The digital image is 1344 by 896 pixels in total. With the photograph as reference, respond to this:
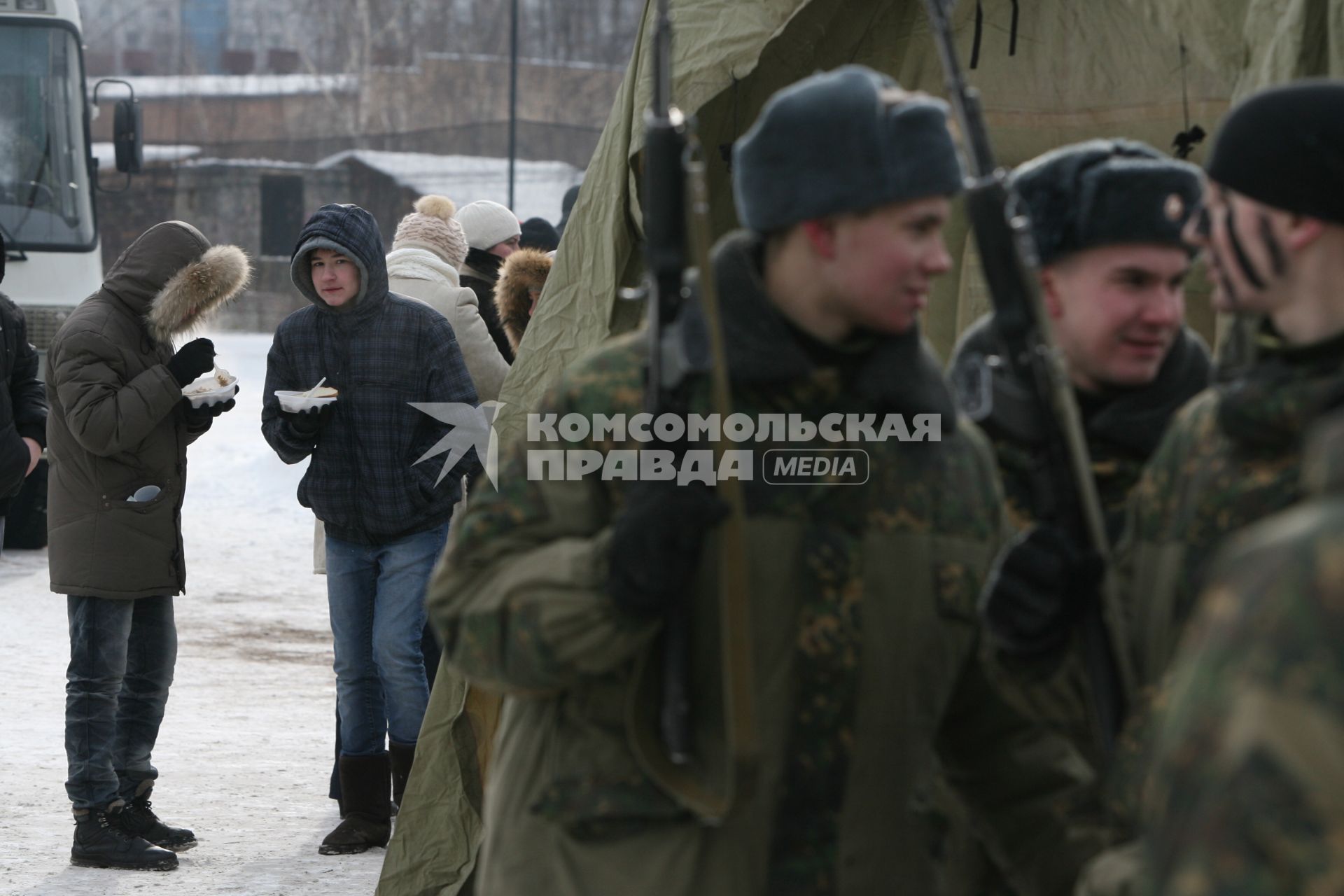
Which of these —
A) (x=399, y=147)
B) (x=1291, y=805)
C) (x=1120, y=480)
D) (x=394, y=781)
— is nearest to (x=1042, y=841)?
(x=1120, y=480)

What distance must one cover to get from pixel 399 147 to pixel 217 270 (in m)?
42.1

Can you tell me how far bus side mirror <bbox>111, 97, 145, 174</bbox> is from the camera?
36.3ft

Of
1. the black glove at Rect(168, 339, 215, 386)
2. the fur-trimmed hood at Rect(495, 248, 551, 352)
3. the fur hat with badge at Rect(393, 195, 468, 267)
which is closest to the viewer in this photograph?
the black glove at Rect(168, 339, 215, 386)

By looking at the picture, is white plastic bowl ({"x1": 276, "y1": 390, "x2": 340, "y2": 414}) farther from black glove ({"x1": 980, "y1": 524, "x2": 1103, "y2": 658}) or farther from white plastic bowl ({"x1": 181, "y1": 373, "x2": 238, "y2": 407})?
black glove ({"x1": 980, "y1": 524, "x2": 1103, "y2": 658})

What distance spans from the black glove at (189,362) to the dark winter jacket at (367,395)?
0.78ft

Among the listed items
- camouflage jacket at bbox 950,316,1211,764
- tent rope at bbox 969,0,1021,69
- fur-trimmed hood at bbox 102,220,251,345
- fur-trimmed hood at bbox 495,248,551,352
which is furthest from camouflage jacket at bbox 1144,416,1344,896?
fur-trimmed hood at bbox 495,248,551,352

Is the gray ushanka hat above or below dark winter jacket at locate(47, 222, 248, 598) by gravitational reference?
above

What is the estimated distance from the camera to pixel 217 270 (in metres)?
5.26

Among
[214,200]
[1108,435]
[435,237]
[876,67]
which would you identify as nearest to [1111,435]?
[1108,435]

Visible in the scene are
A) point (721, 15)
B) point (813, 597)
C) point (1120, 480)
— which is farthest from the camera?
point (721, 15)

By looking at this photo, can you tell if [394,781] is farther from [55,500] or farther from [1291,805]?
[1291,805]

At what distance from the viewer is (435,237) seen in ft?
20.1

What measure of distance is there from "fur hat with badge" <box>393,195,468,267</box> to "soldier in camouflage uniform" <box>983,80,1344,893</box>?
436cm

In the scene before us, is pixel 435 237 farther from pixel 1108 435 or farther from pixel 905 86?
pixel 1108 435
